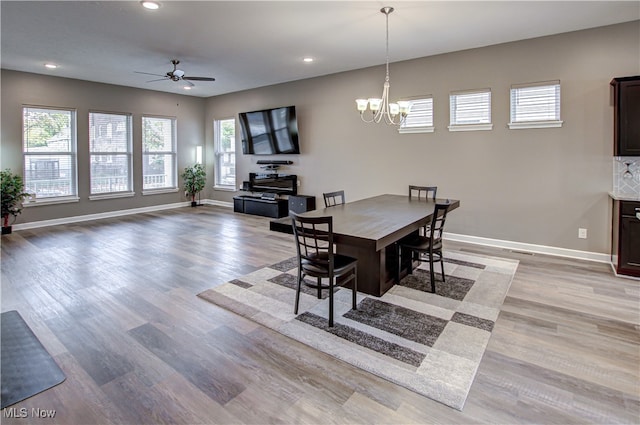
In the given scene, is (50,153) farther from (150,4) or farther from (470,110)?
(470,110)

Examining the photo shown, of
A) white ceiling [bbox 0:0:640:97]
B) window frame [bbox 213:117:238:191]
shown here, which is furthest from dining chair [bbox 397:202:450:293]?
window frame [bbox 213:117:238:191]

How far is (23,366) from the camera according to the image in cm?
239

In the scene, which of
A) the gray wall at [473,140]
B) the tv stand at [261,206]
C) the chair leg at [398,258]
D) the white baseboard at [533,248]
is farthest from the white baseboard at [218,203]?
the chair leg at [398,258]

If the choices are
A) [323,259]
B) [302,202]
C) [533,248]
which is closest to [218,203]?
[302,202]

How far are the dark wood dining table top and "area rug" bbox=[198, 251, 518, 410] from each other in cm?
72

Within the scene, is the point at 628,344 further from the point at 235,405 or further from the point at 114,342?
the point at 114,342

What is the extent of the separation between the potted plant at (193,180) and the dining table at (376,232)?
6.18m

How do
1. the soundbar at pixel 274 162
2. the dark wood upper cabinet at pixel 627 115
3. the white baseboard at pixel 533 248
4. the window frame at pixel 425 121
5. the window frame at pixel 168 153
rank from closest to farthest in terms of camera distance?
the dark wood upper cabinet at pixel 627 115 < the white baseboard at pixel 533 248 < the window frame at pixel 425 121 < the soundbar at pixel 274 162 < the window frame at pixel 168 153

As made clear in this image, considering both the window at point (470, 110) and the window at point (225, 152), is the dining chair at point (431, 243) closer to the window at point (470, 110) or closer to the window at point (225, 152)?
the window at point (470, 110)

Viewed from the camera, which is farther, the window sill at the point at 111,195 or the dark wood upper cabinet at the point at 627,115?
the window sill at the point at 111,195

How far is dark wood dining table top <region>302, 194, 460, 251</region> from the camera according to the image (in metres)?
2.78

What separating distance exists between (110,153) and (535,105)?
8135 millimetres

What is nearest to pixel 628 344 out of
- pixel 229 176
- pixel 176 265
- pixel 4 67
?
pixel 176 265

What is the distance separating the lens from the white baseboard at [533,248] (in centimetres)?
469
